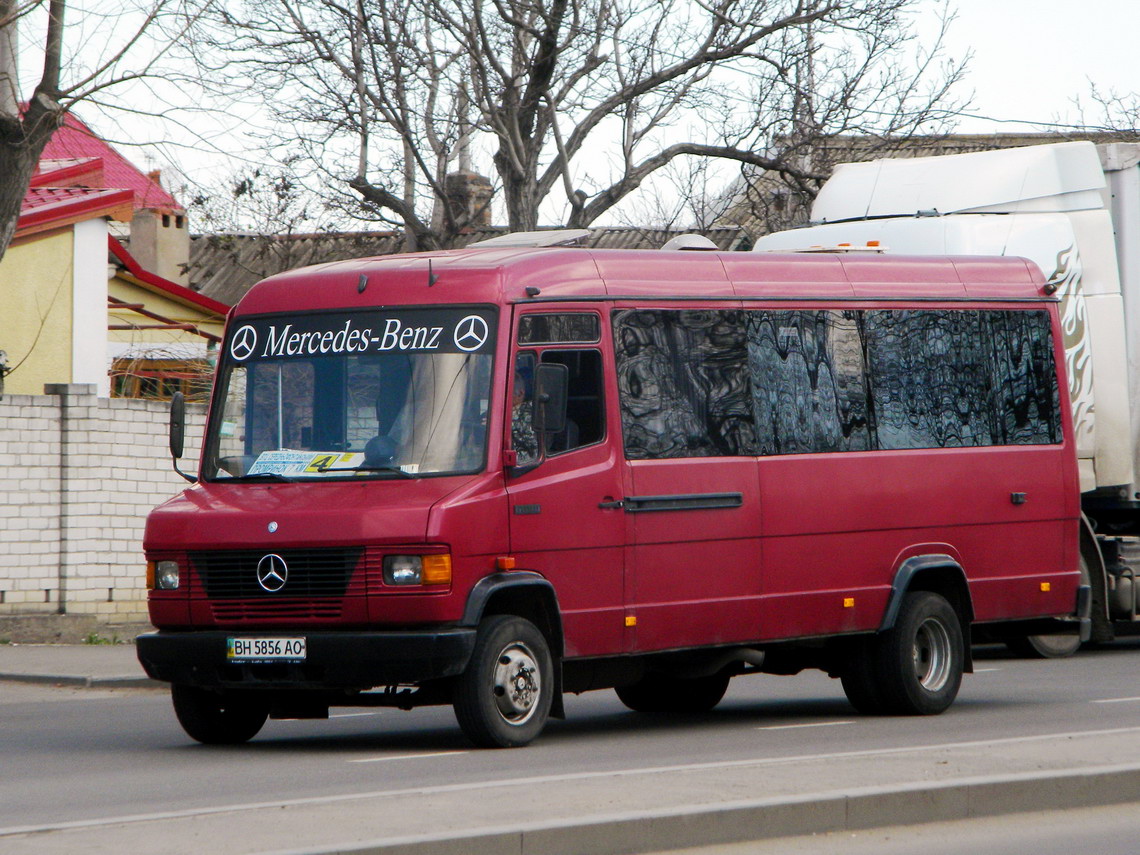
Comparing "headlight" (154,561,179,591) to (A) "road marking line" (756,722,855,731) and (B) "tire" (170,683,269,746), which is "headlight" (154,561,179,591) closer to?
(B) "tire" (170,683,269,746)

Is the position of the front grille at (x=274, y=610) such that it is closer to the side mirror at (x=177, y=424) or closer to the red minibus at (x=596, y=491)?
the red minibus at (x=596, y=491)

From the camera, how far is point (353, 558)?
32.1ft

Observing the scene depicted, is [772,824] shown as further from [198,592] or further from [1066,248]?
[1066,248]

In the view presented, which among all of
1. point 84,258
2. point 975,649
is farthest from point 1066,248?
point 84,258

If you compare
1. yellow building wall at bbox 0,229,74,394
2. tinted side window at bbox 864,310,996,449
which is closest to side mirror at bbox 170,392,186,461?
tinted side window at bbox 864,310,996,449

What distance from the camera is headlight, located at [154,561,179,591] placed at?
10.4 m

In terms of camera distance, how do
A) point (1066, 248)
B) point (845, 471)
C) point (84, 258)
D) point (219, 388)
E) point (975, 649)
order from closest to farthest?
1. point (219, 388)
2. point (845, 471)
3. point (1066, 248)
4. point (975, 649)
5. point (84, 258)

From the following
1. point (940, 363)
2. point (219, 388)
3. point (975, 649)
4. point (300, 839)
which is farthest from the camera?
point (975, 649)

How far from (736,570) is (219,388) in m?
3.12

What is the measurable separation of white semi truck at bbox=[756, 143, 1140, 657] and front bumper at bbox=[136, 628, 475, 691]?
6.80 meters

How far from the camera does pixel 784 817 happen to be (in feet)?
24.7

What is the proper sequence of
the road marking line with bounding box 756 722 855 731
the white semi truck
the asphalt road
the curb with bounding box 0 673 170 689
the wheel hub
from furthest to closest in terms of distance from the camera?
1. the white semi truck
2. the curb with bounding box 0 673 170 689
3. the road marking line with bounding box 756 722 855 731
4. the wheel hub
5. the asphalt road

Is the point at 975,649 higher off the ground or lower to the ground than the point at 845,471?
lower

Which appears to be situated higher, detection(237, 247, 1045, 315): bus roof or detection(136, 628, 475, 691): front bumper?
detection(237, 247, 1045, 315): bus roof
